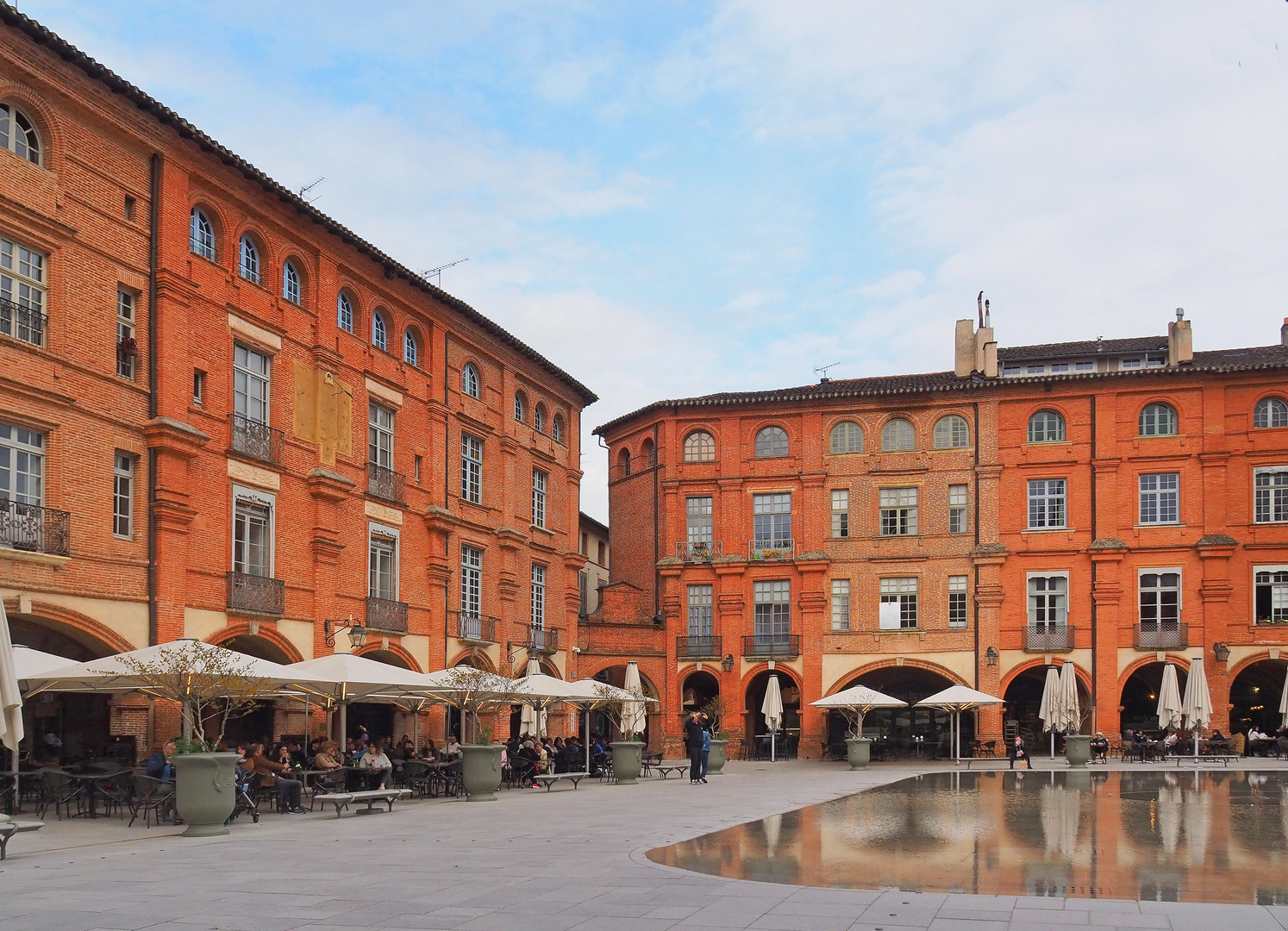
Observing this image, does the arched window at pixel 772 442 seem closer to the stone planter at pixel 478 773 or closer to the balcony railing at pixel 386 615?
the balcony railing at pixel 386 615

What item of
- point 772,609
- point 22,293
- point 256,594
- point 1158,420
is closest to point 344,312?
point 256,594

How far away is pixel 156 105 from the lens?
2312 cm

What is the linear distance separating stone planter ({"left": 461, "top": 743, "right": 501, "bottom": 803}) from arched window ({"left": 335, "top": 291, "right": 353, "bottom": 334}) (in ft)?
37.6

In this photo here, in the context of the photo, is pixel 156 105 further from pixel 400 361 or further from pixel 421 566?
pixel 421 566

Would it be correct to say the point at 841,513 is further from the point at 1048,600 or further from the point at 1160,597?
the point at 1160,597

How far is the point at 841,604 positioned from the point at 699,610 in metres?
4.97

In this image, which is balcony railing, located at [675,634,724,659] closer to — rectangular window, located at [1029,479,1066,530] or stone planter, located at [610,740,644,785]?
rectangular window, located at [1029,479,1066,530]

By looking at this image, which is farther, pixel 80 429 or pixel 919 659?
pixel 919 659

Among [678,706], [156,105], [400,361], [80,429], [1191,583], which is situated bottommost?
[678,706]

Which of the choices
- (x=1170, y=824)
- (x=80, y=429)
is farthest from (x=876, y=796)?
(x=80, y=429)

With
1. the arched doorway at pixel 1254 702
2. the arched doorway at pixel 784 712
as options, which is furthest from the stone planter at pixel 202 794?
the arched doorway at pixel 1254 702

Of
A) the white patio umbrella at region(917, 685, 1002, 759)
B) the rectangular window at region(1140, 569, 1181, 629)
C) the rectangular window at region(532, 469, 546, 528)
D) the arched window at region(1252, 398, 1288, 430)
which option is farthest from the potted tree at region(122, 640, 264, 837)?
the arched window at region(1252, 398, 1288, 430)

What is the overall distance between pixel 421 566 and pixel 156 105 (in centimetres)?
1338

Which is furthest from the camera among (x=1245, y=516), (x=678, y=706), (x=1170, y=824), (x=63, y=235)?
(x=678, y=706)
